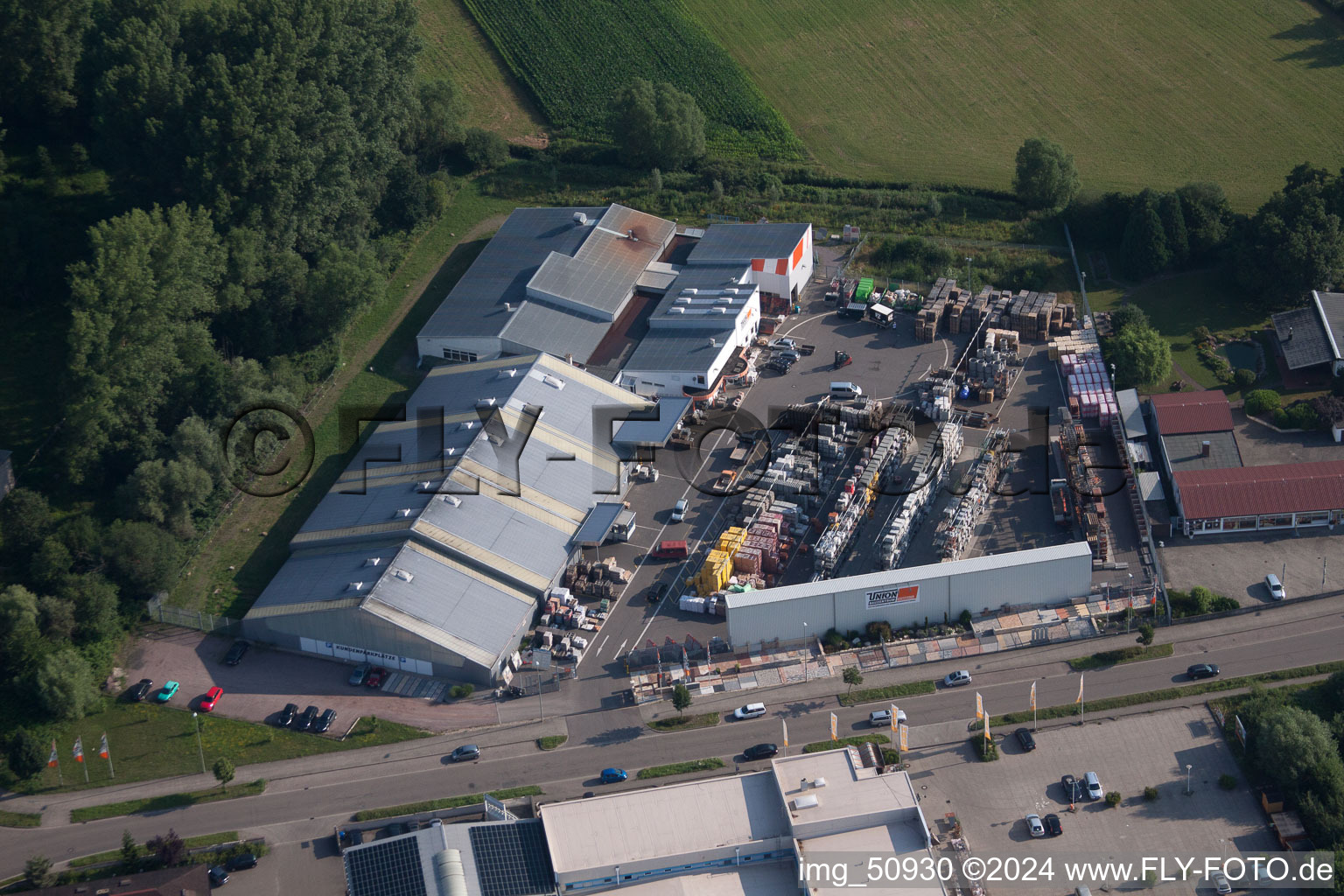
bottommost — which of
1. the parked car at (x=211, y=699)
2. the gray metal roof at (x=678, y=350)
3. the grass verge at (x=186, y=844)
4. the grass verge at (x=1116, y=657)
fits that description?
the grass verge at (x=1116, y=657)

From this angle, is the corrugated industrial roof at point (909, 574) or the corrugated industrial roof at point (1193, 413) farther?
the corrugated industrial roof at point (1193, 413)

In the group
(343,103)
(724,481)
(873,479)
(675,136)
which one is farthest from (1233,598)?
(343,103)

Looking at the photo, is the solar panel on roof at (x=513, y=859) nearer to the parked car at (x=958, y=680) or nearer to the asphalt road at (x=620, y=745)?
the asphalt road at (x=620, y=745)

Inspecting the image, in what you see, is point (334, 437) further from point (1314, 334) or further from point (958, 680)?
point (1314, 334)

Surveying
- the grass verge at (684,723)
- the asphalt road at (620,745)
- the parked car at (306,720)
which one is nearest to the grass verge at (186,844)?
the asphalt road at (620,745)

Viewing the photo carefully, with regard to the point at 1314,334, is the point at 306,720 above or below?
below

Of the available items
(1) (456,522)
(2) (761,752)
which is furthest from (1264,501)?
(1) (456,522)
